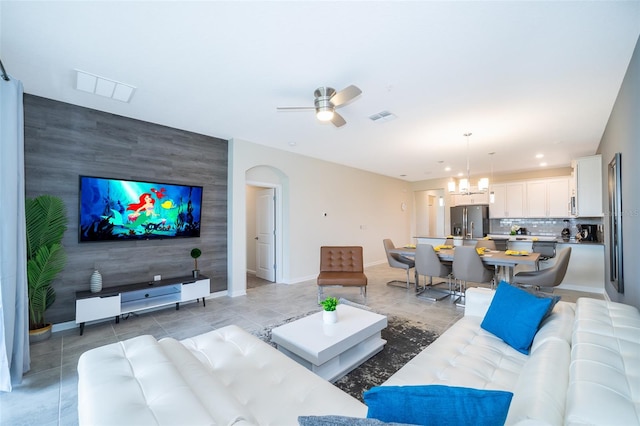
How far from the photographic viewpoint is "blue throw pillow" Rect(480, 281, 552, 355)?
1831 mm

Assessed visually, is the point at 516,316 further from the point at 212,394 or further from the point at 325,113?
the point at 325,113

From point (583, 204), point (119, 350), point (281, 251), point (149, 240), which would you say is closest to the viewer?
point (119, 350)

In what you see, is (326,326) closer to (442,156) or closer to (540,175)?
(442,156)

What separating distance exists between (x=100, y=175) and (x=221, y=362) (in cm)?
325

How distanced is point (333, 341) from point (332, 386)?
29.8 inches

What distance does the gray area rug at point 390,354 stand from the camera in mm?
2156

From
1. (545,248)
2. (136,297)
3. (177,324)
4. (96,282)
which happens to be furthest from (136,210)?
(545,248)

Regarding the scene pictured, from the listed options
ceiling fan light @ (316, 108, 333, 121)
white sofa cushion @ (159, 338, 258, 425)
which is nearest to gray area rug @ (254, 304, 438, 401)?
white sofa cushion @ (159, 338, 258, 425)

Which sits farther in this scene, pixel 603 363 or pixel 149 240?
pixel 149 240

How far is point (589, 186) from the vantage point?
15.5ft

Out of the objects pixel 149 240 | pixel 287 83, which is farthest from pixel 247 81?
pixel 149 240

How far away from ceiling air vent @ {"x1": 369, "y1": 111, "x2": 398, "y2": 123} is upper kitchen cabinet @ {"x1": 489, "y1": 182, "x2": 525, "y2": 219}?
5.15 m

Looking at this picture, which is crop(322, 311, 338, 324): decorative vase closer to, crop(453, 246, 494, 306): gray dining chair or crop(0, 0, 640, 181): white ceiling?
crop(0, 0, 640, 181): white ceiling

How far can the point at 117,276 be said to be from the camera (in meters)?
3.64
